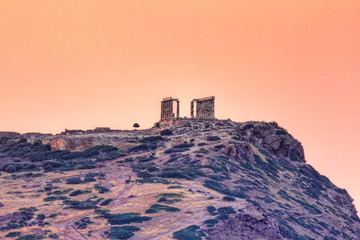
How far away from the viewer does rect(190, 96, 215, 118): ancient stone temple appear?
83100 mm

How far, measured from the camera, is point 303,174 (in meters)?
78.5

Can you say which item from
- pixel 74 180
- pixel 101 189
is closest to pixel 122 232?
pixel 101 189

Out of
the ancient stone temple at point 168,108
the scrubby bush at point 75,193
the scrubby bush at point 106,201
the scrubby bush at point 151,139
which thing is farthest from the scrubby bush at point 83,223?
the ancient stone temple at point 168,108

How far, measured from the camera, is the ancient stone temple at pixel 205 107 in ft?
273

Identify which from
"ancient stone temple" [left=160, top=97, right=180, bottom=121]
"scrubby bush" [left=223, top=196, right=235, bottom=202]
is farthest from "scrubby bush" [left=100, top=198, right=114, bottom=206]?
"ancient stone temple" [left=160, top=97, right=180, bottom=121]

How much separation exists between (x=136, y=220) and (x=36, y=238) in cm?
746

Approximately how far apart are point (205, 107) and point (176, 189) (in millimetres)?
37651

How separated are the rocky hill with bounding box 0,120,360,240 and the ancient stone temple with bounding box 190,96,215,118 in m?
3.25

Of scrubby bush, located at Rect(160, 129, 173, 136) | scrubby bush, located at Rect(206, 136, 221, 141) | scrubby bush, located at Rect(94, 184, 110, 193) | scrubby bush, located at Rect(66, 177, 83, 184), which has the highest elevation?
scrubby bush, located at Rect(160, 129, 173, 136)

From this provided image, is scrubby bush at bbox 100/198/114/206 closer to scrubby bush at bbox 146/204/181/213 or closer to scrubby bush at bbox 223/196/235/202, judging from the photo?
scrubby bush at bbox 146/204/181/213

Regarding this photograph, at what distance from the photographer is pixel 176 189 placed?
47.4m

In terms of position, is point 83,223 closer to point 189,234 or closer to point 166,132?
point 189,234

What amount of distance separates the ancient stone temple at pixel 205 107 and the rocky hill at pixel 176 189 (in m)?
3.25

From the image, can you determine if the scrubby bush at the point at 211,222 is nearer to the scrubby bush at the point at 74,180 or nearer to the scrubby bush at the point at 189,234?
the scrubby bush at the point at 189,234
